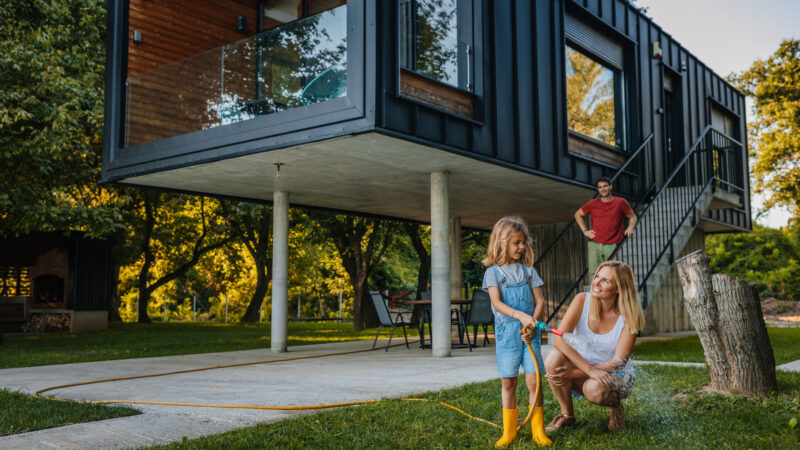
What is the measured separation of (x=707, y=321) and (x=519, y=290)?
2258 mm

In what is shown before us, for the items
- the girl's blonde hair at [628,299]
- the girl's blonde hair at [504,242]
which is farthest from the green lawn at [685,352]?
the girl's blonde hair at [504,242]

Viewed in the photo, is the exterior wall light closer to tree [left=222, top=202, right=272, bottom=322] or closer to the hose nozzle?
tree [left=222, top=202, right=272, bottom=322]

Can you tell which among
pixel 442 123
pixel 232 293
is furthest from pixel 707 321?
pixel 232 293

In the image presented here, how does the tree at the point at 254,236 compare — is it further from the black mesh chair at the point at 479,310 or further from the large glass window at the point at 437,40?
the large glass window at the point at 437,40

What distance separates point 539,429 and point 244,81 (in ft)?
22.6

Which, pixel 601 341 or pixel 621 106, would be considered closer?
pixel 601 341

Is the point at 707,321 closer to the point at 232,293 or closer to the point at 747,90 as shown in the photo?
the point at 747,90

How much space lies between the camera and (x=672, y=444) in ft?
12.6

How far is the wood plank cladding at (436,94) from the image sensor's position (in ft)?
27.7

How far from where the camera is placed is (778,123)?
27.2 metres

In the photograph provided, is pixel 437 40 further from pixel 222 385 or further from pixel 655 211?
pixel 655 211

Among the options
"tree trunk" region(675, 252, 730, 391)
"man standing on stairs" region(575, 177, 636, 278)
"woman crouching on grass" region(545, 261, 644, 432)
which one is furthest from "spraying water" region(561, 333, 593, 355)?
"man standing on stairs" region(575, 177, 636, 278)

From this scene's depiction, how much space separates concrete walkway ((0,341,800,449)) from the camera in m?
4.22

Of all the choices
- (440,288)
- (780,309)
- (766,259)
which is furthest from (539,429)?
(766,259)
